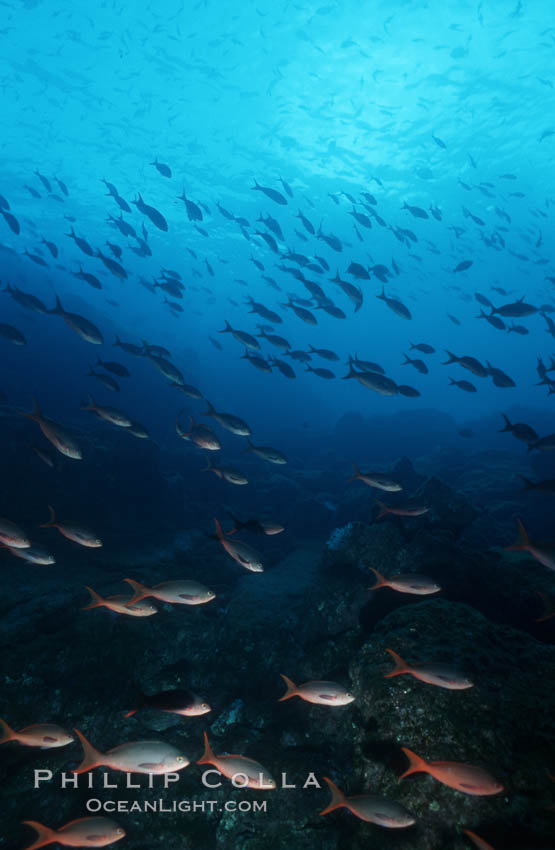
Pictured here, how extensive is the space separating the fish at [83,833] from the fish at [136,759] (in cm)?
33

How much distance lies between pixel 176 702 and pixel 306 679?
2355mm

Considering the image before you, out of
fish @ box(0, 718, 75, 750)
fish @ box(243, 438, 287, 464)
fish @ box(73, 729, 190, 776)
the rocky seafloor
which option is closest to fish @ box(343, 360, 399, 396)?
fish @ box(243, 438, 287, 464)

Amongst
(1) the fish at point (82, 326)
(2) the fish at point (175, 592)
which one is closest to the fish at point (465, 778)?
(2) the fish at point (175, 592)

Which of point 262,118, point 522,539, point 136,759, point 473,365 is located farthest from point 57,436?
point 262,118

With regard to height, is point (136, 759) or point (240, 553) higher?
point (240, 553)

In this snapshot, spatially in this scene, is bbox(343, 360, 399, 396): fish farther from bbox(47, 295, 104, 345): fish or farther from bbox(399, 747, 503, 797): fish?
bbox(399, 747, 503, 797): fish

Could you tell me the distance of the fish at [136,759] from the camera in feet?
9.40

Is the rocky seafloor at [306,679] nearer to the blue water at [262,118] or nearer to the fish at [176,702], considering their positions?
the fish at [176,702]

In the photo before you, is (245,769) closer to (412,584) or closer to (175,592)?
(175,592)

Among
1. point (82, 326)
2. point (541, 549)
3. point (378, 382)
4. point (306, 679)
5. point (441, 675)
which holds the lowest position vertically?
point (306, 679)

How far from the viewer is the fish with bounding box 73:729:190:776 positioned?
2.87m

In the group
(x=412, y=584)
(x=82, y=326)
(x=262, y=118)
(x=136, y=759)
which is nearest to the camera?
(x=136, y=759)

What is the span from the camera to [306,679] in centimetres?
495

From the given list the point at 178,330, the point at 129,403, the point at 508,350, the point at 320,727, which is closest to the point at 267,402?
the point at 129,403
